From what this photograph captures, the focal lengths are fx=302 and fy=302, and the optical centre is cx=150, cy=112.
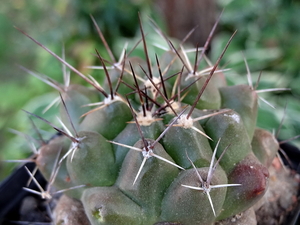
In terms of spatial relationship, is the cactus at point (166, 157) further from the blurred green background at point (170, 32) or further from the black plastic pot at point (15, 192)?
the blurred green background at point (170, 32)

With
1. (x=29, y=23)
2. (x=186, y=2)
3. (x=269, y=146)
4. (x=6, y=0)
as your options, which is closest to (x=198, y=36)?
(x=186, y=2)

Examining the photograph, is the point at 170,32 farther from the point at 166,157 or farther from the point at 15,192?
the point at 166,157

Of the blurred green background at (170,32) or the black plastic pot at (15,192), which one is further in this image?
the blurred green background at (170,32)

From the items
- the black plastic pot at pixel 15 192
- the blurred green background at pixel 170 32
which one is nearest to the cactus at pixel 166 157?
the black plastic pot at pixel 15 192

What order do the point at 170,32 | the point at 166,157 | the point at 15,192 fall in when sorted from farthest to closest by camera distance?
the point at 170,32 < the point at 15,192 < the point at 166,157

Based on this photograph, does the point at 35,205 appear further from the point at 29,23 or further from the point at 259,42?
the point at 29,23

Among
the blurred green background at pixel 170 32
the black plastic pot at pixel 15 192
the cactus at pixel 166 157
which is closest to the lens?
the cactus at pixel 166 157

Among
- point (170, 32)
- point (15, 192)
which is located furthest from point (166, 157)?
point (170, 32)

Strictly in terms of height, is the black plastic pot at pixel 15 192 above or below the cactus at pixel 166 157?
below

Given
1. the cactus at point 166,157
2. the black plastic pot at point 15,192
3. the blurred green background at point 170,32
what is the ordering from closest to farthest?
the cactus at point 166,157, the black plastic pot at point 15,192, the blurred green background at point 170,32
